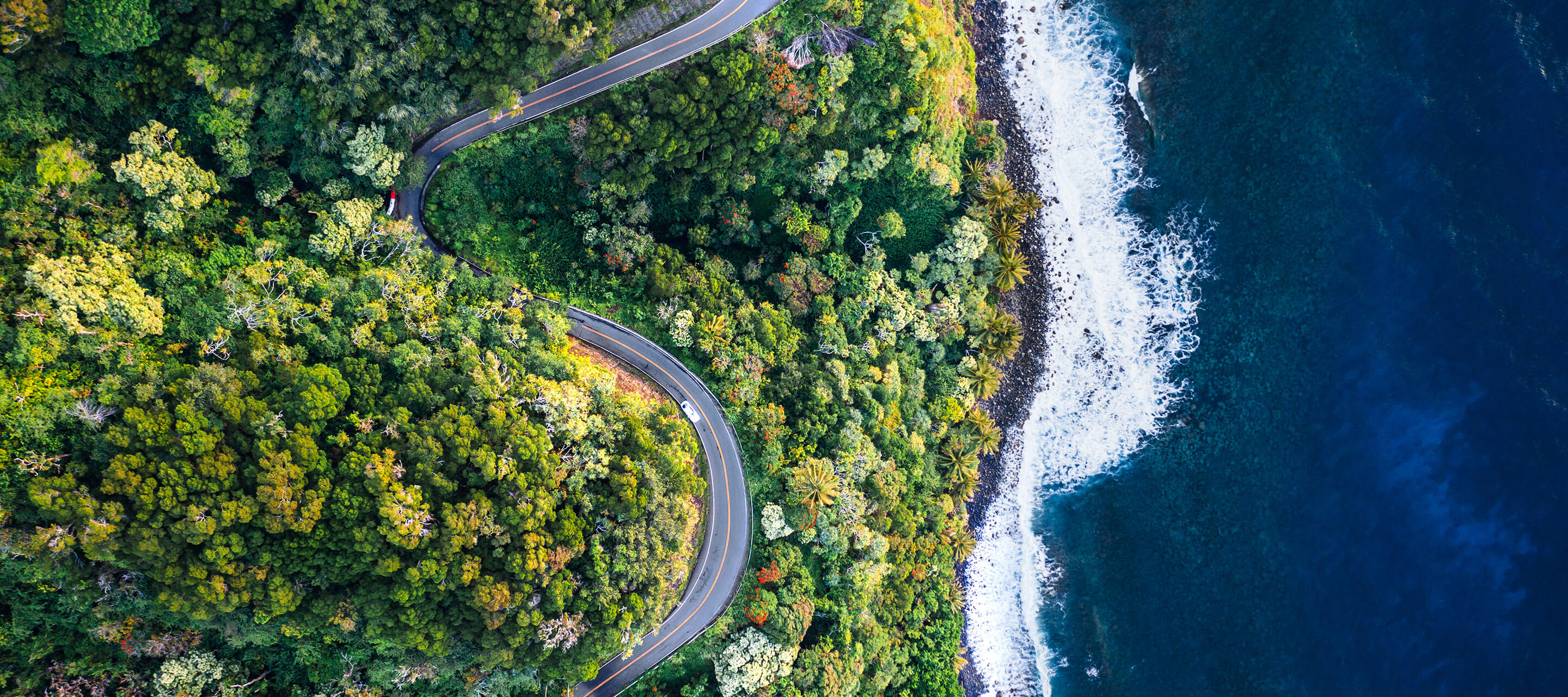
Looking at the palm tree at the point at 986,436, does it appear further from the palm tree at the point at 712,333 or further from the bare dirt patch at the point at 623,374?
the bare dirt patch at the point at 623,374

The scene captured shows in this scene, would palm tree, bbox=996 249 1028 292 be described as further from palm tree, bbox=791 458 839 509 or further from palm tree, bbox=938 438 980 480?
palm tree, bbox=791 458 839 509

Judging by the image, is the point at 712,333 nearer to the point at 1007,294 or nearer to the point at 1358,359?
the point at 1007,294

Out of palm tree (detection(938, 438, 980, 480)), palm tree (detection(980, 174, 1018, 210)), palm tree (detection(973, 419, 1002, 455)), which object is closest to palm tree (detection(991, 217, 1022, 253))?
palm tree (detection(980, 174, 1018, 210))

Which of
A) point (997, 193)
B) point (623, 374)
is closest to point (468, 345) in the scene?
point (623, 374)

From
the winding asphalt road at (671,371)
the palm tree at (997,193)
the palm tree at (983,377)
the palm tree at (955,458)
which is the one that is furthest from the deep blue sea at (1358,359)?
the winding asphalt road at (671,371)

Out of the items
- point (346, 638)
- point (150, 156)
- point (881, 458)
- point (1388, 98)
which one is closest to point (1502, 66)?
point (1388, 98)

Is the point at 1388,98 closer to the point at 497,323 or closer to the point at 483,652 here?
the point at 497,323
